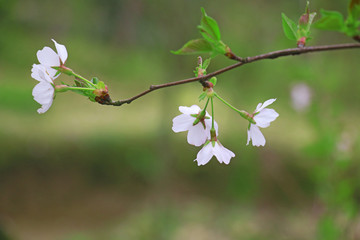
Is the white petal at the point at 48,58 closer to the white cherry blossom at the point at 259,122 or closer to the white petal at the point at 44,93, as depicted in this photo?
the white petal at the point at 44,93

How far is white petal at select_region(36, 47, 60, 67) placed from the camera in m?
0.41

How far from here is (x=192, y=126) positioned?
17.4 inches

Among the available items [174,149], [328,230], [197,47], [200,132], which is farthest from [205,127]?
[174,149]

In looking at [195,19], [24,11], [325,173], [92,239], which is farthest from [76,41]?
[325,173]

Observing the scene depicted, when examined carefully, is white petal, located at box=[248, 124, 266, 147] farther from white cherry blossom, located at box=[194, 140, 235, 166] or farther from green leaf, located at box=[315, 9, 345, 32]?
green leaf, located at box=[315, 9, 345, 32]

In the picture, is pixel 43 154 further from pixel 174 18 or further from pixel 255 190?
pixel 174 18

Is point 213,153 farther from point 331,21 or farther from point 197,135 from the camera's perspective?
point 331,21

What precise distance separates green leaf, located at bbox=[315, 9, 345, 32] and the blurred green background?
102 cm

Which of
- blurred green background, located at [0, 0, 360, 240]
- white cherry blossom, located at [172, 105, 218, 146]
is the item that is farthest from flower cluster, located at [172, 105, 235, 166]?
blurred green background, located at [0, 0, 360, 240]

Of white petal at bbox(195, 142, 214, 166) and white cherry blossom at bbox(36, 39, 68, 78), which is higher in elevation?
white cherry blossom at bbox(36, 39, 68, 78)

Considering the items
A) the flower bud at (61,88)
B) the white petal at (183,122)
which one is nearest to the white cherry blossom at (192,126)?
the white petal at (183,122)

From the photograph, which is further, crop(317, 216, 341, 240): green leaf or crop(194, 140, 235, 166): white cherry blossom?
crop(317, 216, 341, 240): green leaf

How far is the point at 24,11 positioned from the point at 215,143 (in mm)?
5972

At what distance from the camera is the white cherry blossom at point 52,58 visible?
409mm
